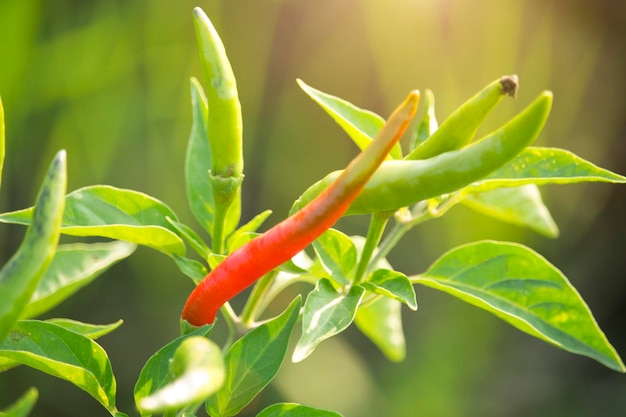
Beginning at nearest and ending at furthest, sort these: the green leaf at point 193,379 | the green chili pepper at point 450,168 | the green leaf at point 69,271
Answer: the green leaf at point 193,379 < the green chili pepper at point 450,168 < the green leaf at point 69,271

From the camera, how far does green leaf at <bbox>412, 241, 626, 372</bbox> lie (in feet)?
2.66

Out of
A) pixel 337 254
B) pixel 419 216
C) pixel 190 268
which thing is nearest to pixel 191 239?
pixel 190 268

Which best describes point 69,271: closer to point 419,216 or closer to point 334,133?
point 419,216

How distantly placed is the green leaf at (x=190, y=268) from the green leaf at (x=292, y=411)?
17 cm

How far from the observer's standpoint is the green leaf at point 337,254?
2.73 ft

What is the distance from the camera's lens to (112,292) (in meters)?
2.65

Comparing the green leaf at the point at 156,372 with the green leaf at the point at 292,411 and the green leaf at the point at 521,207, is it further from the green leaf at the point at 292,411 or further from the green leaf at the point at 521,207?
the green leaf at the point at 521,207

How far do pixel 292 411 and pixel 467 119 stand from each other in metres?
0.31

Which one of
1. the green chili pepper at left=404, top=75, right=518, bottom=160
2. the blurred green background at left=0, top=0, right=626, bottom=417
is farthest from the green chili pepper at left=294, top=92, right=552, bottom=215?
the blurred green background at left=0, top=0, right=626, bottom=417

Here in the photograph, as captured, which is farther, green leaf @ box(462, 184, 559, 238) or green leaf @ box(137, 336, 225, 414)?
green leaf @ box(462, 184, 559, 238)

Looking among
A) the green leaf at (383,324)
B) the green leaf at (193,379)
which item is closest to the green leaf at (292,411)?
the green leaf at (193,379)

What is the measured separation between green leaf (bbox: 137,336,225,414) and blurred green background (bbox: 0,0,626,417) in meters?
2.13

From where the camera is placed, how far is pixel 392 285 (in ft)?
2.57

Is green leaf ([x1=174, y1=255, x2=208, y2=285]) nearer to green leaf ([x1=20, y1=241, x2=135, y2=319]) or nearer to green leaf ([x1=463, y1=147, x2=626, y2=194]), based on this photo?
green leaf ([x1=20, y1=241, x2=135, y2=319])
